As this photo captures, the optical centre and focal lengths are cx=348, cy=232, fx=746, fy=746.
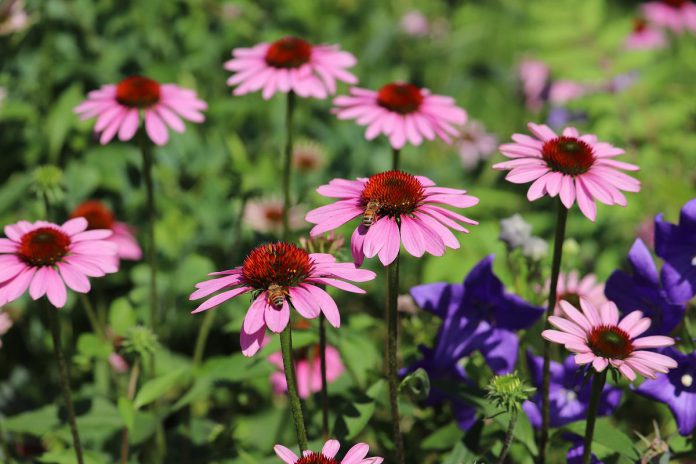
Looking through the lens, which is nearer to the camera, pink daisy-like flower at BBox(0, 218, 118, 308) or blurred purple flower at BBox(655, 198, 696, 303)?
pink daisy-like flower at BBox(0, 218, 118, 308)

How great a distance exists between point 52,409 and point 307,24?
2.15 meters

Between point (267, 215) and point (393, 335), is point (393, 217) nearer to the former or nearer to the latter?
point (393, 335)

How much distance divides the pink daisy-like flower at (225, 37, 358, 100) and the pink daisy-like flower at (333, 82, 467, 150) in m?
0.07

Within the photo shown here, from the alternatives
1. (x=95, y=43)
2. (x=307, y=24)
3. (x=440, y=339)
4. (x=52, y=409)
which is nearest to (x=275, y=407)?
(x=52, y=409)

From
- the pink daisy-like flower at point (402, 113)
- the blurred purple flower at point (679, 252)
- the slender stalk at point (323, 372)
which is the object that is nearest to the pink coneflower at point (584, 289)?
the blurred purple flower at point (679, 252)

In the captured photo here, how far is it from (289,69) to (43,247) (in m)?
0.82

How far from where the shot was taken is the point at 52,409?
1754mm

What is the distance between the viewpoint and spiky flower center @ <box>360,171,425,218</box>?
118 cm

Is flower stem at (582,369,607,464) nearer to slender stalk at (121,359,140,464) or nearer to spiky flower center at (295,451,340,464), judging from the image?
spiky flower center at (295,451,340,464)

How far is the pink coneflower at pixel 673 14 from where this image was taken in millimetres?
4102

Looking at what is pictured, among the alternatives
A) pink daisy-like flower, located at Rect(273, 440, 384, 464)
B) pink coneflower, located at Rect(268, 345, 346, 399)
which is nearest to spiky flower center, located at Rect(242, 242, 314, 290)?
pink daisy-like flower, located at Rect(273, 440, 384, 464)

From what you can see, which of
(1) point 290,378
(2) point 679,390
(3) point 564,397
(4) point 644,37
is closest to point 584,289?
(3) point 564,397

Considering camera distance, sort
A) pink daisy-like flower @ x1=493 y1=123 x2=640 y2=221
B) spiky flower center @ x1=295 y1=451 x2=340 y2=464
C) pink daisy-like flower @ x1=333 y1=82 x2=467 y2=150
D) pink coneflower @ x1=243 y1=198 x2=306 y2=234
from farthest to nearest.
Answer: pink coneflower @ x1=243 y1=198 x2=306 y2=234 → pink daisy-like flower @ x1=333 y1=82 x2=467 y2=150 → pink daisy-like flower @ x1=493 y1=123 x2=640 y2=221 → spiky flower center @ x1=295 y1=451 x2=340 y2=464

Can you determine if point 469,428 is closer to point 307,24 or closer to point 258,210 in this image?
point 258,210
